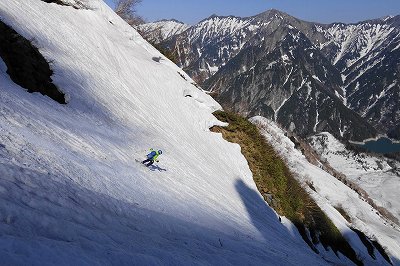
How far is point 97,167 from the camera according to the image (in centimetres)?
1434

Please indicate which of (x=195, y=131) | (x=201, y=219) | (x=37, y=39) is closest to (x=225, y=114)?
(x=195, y=131)

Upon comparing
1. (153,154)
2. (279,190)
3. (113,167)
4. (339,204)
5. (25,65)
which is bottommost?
(113,167)

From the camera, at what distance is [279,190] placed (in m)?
33.1

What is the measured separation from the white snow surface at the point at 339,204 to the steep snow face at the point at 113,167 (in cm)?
1724

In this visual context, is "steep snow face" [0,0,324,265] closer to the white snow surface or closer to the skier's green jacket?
the skier's green jacket

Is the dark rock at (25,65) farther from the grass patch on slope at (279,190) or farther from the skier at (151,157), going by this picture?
the grass patch on slope at (279,190)

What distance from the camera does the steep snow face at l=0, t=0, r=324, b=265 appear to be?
7.60 meters

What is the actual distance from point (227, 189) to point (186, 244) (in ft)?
46.5

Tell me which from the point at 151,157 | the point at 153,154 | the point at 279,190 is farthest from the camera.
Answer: the point at 279,190

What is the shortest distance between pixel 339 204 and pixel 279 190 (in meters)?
36.3

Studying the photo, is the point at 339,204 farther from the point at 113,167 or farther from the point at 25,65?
the point at 25,65

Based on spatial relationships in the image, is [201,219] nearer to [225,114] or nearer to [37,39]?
[37,39]

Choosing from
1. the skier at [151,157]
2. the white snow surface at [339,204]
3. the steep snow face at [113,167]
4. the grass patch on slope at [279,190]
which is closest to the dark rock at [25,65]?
the steep snow face at [113,167]

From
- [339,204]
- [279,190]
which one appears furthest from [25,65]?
[339,204]
